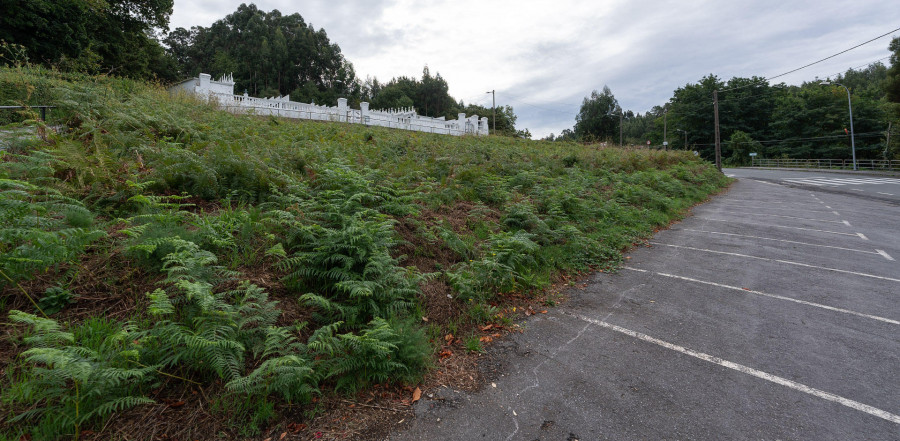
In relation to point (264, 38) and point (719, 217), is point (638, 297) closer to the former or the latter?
point (719, 217)

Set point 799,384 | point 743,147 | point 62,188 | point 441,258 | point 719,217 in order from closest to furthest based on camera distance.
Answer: point 799,384 < point 62,188 < point 441,258 < point 719,217 < point 743,147

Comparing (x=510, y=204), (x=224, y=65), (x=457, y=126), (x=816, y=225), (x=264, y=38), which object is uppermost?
(x=264, y=38)

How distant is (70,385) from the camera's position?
2369 millimetres

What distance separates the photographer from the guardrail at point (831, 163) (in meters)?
37.9

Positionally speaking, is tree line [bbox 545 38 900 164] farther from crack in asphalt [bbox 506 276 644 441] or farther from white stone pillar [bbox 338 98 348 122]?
crack in asphalt [bbox 506 276 644 441]

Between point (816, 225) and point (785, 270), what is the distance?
6.12m

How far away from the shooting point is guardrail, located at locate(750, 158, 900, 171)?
124 feet

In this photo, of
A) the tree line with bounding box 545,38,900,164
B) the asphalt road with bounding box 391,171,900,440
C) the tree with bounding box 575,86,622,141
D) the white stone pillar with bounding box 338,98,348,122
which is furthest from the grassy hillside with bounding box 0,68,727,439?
the tree with bounding box 575,86,622,141

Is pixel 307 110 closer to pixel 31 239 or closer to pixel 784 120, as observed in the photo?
pixel 31 239

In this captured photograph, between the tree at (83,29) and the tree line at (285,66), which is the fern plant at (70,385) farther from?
the tree line at (285,66)

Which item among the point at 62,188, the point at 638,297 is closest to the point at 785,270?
the point at 638,297

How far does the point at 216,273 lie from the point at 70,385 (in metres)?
1.24

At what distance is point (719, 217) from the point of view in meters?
12.0

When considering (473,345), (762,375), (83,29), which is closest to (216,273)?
(473,345)
